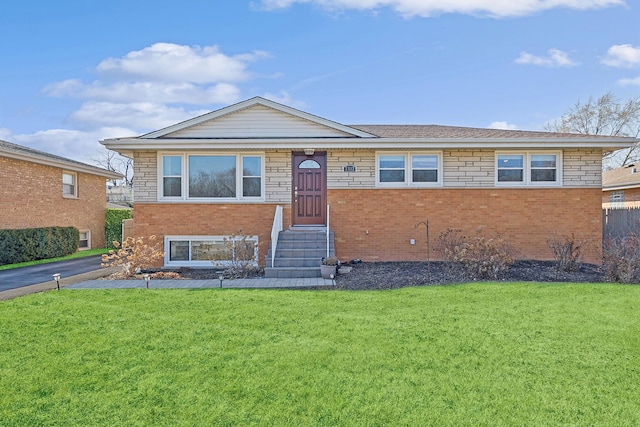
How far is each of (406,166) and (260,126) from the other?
483cm

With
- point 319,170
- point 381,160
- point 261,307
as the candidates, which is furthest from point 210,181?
point 261,307

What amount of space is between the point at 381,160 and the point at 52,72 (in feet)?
49.2

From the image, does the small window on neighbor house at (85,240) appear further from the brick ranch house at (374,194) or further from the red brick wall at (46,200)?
the brick ranch house at (374,194)

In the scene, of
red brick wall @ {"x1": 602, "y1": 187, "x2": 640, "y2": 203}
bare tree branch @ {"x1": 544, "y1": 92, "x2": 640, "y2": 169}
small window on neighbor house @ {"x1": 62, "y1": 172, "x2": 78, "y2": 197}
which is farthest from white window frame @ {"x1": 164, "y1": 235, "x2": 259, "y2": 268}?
bare tree branch @ {"x1": 544, "y1": 92, "x2": 640, "y2": 169}

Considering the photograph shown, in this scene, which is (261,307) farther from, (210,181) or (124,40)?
(124,40)

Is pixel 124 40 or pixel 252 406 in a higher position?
pixel 124 40

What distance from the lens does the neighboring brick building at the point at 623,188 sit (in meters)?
20.0

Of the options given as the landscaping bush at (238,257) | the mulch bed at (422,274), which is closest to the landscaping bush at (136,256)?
the mulch bed at (422,274)

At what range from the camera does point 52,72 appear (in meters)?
17.1

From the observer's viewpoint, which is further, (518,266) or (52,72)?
(52,72)

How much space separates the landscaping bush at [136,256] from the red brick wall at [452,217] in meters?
5.50

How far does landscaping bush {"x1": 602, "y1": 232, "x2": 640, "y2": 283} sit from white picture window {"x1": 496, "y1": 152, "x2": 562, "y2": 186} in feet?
10.7

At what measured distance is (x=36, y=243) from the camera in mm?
15508

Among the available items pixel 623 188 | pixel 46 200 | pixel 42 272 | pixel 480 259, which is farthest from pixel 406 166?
pixel 623 188
